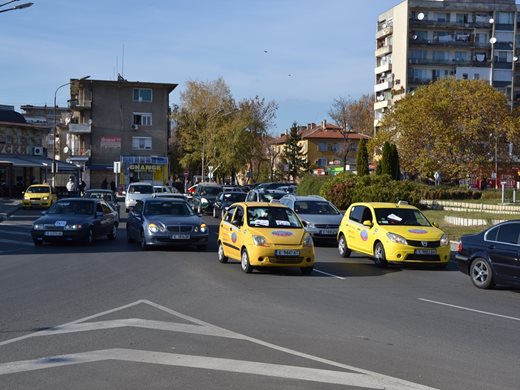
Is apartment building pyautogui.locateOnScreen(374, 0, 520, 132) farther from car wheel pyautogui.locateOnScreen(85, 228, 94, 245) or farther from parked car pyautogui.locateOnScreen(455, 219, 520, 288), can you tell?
parked car pyautogui.locateOnScreen(455, 219, 520, 288)

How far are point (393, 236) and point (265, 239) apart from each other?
12.0 feet

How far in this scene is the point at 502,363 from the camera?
7512 millimetres

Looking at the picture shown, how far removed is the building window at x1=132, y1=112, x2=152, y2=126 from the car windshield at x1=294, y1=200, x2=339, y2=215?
179 feet

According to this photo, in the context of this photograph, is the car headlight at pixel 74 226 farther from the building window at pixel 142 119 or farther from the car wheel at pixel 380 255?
the building window at pixel 142 119

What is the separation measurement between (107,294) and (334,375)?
6.08m

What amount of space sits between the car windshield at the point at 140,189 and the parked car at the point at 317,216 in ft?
55.5

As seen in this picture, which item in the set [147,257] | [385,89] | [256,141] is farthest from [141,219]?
[385,89]

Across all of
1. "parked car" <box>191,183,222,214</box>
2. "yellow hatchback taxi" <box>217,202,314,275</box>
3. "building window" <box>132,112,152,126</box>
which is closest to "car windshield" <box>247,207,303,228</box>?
"yellow hatchback taxi" <box>217,202,314,275</box>

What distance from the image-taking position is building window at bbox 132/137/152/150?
7556 cm

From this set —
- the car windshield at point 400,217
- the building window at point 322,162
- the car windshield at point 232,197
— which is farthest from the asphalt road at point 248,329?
the building window at point 322,162

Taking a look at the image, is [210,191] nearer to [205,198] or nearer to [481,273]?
[205,198]

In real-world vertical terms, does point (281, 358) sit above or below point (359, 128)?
below

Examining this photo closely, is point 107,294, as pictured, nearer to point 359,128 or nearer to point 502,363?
point 502,363

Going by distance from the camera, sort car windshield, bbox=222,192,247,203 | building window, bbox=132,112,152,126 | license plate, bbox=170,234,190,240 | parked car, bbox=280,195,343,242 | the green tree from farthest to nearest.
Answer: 1. building window, bbox=132,112,152,126
2. the green tree
3. car windshield, bbox=222,192,247,203
4. parked car, bbox=280,195,343,242
5. license plate, bbox=170,234,190,240
